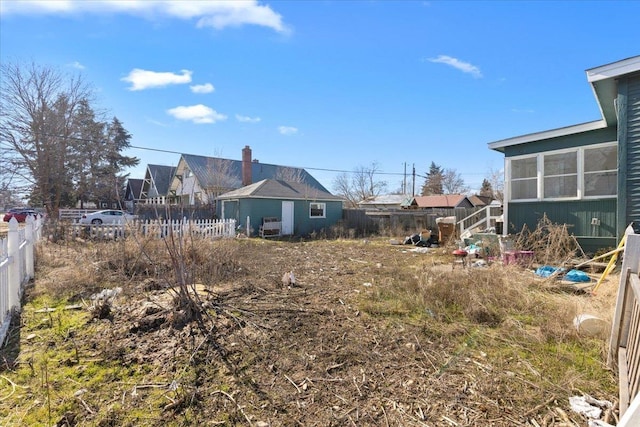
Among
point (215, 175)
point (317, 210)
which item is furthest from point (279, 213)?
point (215, 175)

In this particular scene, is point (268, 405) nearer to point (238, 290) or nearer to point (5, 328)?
point (238, 290)

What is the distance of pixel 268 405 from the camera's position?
8.39 feet

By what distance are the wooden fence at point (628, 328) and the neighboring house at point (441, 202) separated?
1210 inches

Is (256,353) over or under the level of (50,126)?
under

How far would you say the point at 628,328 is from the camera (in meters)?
2.81

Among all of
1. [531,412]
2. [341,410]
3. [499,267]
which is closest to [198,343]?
[341,410]

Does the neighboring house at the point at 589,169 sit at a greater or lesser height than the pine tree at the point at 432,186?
lesser

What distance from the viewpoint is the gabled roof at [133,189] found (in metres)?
38.2

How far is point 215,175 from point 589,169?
21.5 meters

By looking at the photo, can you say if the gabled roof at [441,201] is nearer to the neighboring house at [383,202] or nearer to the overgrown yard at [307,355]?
the neighboring house at [383,202]

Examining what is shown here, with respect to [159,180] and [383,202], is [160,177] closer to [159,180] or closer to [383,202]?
[159,180]

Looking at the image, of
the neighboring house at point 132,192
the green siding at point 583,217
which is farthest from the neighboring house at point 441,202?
the neighboring house at point 132,192

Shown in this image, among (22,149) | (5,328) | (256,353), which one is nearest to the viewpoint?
(256,353)

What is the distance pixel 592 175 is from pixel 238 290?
9.27 m
